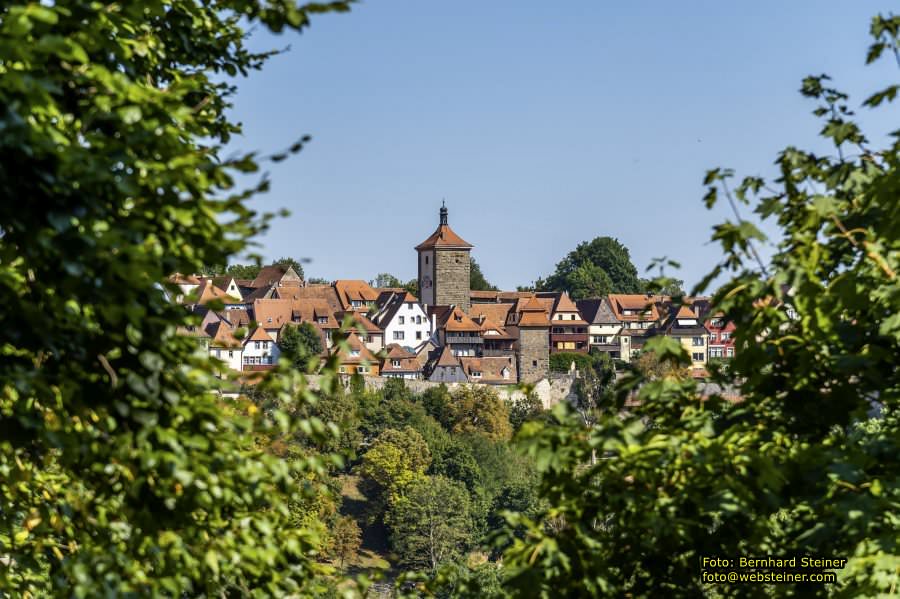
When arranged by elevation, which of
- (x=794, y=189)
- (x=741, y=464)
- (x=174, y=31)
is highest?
(x=174, y=31)

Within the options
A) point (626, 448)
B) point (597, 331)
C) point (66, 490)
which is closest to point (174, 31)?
point (66, 490)

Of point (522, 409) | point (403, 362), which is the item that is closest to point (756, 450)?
point (522, 409)

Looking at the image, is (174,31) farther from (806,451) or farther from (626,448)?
(806,451)

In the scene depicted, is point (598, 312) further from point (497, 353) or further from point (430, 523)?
point (430, 523)

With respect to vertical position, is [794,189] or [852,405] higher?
[794,189]

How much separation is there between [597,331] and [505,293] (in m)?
10.8

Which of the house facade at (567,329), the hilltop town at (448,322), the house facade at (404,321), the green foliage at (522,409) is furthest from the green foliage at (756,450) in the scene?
the house facade at (567,329)

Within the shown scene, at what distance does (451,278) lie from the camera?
120750 mm

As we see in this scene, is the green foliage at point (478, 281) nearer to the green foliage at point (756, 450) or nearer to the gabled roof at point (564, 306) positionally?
the gabled roof at point (564, 306)

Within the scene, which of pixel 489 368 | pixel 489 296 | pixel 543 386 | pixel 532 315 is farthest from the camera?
pixel 489 296

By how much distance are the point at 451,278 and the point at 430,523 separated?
55070 mm

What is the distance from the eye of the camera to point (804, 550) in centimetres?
561

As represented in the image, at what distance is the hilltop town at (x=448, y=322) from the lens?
102000 mm

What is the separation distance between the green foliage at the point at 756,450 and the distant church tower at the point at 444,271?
368ft
